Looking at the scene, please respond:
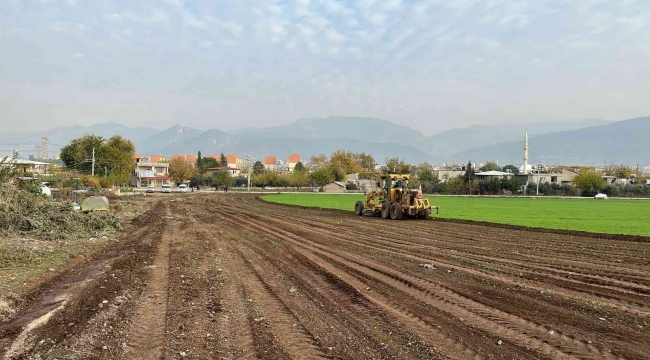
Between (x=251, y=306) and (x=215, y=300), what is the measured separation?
2.73 ft

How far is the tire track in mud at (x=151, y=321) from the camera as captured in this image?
19.4ft

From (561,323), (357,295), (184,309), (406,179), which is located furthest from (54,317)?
(406,179)

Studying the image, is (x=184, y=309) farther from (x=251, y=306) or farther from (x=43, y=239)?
(x=43, y=239)

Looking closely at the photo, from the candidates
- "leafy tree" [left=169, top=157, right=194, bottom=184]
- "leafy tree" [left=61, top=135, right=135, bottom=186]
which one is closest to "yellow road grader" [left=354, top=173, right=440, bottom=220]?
"leafy tree" [left=61, top=135, right=135, bottom=186]

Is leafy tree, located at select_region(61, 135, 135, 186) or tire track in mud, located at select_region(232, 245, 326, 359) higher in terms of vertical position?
leafy tree, located at select_region(61, 135, 135, 186)

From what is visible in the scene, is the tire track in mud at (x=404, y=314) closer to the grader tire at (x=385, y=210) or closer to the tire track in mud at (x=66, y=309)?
the tire track in mud at (x=66, y=309)

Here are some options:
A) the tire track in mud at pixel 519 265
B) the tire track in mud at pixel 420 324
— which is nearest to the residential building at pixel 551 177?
the tire track in mud at pixel 519 265

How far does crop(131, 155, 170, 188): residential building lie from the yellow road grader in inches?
3417

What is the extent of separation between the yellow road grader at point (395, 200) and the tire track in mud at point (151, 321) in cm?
1930

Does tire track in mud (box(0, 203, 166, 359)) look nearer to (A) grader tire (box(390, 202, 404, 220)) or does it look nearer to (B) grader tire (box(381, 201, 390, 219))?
(A) grader tire (box(390, 202, 404, 220))

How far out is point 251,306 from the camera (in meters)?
8.09

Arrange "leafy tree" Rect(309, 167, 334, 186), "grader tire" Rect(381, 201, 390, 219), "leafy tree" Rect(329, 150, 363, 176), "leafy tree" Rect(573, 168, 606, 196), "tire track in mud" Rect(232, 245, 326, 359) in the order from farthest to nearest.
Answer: "leafy tree" Rect(329, 150, 363, 176) → "leafy tree" Rect(309, 167, 334, 186) → "leafy tree" Rect(573, 168, 606, 196) → "grader tire" Rect(381, 201, 390, 219) → "tire track in mud" Rect(232, 245, 326, 359)

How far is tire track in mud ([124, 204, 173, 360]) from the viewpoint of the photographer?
5.92 metres

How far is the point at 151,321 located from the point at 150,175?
4634 inches
